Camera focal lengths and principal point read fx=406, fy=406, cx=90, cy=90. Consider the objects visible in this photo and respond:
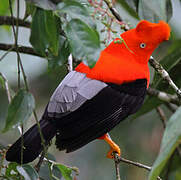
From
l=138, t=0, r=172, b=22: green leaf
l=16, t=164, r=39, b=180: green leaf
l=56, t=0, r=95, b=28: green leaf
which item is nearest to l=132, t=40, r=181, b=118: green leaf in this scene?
l=138, t=0, r=172, b=22: green leaf

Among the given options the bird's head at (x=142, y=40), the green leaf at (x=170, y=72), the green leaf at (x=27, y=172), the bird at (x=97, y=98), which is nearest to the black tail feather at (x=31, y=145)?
the bird at (x=97, y=98)

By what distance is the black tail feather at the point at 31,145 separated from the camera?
7.43 feet

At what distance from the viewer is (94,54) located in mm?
1598

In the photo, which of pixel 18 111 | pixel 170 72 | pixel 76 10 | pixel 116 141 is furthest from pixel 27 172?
pixel 116 141

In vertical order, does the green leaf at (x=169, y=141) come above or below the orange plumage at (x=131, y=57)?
above

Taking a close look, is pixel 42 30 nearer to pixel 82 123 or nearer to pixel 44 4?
pixel 44 4

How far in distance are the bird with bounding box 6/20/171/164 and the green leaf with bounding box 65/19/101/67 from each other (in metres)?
0.86

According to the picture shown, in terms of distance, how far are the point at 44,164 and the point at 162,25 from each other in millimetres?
1238

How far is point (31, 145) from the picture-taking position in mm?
2359

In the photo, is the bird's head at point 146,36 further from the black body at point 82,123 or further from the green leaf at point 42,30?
the green leaf at point 42,30

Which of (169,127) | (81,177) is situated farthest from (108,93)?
Result: (81,177)

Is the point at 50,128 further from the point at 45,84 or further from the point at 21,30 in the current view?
the point at 45,84

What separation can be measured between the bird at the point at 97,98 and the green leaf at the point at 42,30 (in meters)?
0.79

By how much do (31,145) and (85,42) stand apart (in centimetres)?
97
